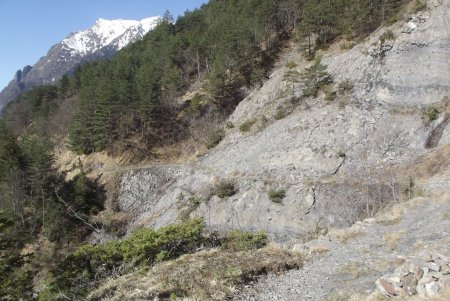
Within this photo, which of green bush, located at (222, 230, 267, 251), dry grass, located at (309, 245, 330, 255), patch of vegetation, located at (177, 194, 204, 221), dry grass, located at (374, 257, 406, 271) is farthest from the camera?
patch of vegetation, located at (177, 194, 204, 221)

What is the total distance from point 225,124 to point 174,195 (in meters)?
13.2

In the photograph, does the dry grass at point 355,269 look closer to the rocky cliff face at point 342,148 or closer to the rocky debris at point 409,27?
the rocky cliff face at point 342,148

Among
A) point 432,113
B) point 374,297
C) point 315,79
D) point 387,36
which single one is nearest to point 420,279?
point 374,297

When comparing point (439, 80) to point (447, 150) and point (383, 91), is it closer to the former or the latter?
point (383, 91)

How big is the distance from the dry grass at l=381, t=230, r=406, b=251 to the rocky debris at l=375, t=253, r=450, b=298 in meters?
5.01

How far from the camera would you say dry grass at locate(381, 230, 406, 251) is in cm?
1477

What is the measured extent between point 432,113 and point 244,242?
24.6 meters

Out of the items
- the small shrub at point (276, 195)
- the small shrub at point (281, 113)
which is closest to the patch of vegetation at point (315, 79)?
the small shrub at point (281, 113)

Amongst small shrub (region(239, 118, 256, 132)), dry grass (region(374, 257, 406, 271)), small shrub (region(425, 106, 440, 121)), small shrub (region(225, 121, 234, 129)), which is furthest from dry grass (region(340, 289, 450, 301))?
small shrub (region(225, 121, 234, 129))

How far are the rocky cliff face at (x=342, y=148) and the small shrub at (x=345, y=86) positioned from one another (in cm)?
39

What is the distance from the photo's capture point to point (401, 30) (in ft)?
124

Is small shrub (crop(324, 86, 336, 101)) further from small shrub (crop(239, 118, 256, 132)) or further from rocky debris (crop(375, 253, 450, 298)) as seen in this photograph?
rocky debris (crop(375, 253, 450, 298))

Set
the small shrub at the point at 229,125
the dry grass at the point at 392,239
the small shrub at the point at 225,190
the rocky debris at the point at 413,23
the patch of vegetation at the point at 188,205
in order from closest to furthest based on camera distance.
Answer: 1. the dry grass at the point at 392,239
2. the small shrub at the point at 225,190
3. the patch of vegetation at the point at 188,205
4. the rocky debris at the point at 413,23
5. the small shrub at the point at 229,125

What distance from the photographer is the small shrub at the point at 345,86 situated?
1497 inches
